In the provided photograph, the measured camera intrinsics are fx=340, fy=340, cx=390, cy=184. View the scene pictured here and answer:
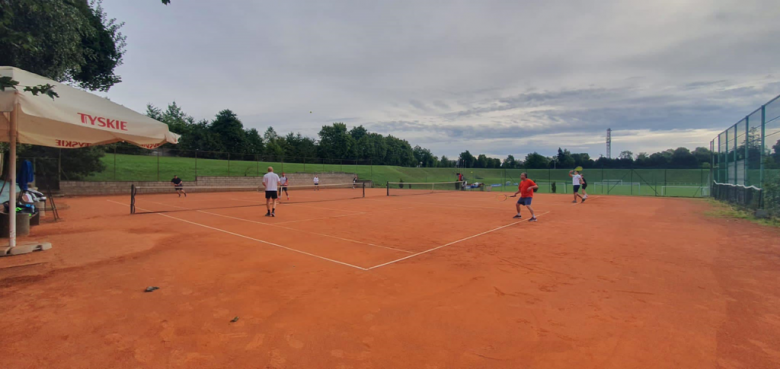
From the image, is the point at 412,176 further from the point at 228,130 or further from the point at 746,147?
the point at 746,147

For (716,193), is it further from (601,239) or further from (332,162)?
(332,162)

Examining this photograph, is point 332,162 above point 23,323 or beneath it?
above

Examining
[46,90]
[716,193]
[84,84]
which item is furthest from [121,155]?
[716,193]

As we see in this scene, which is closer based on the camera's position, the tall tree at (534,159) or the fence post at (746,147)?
the fence post at (746,147)

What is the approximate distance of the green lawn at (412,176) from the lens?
26.3 meters

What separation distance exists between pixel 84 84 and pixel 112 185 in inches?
288

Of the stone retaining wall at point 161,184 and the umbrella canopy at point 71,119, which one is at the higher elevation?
the umbrella canopy at point 71,119

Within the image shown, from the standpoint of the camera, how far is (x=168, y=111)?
70812 millimetres

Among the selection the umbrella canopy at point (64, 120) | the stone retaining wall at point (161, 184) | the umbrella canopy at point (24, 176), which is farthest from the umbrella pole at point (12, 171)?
the stone retaining wall at point (161, 184)

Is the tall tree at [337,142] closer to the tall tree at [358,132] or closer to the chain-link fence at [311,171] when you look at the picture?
the tall tree at [358,132]

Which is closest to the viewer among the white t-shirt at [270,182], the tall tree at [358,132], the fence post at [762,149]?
the fence post at [762,149]

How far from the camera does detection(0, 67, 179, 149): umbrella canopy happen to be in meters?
4.89

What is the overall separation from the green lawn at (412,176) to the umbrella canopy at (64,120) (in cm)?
2083

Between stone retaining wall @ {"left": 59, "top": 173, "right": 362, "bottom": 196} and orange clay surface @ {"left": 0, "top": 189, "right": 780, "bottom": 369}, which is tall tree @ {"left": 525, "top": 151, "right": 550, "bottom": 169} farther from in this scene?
orange clay surface @ {"left": 0, "top": 189, "right": 780, "bottom": 369}
